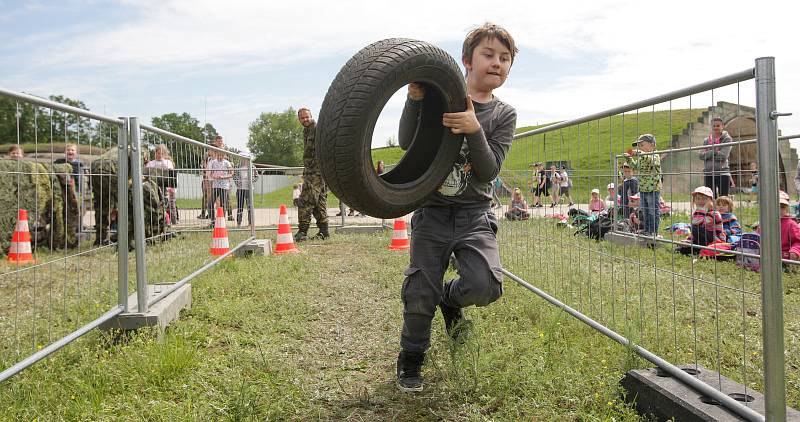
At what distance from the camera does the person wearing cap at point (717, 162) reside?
253 centimetres

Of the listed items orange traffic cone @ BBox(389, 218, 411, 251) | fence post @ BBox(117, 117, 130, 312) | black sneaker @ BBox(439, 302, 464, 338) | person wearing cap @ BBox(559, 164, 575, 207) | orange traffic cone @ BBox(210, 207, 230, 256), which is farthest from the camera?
orange traffic cone @ BBox(389, 218, 411, 251)

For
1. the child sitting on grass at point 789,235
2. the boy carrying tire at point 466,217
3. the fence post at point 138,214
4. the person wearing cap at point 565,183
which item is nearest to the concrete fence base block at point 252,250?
the fence post at point 138,214

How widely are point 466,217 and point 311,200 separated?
6628mm

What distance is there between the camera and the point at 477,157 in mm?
2900

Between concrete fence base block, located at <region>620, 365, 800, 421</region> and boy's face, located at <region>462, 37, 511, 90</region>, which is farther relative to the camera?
boy's face, located at <region>462, 37, 511, 90</region>

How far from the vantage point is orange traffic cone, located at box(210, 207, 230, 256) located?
21.1 ft

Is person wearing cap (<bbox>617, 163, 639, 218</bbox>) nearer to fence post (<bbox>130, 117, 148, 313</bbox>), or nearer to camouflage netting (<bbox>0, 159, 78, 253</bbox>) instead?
fence post (<bbox>130, 117, 148, 313</bbox>)

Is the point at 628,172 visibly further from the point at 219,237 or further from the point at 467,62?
the point at 219,237

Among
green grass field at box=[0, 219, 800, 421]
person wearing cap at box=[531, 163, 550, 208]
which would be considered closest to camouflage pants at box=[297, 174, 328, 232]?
green grass field at box=[0, 219, 800, 421]

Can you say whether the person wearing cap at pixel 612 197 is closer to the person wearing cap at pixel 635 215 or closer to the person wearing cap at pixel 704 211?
the person wearing cap at pixel 635 215

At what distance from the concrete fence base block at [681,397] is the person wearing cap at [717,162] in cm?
84

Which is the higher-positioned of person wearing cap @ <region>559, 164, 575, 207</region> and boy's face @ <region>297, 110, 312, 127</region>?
boy's face @ <region>297, 110, 312, 127</region>

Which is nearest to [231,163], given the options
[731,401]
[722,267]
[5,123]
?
[5,123]

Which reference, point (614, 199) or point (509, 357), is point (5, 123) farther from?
point (614, 199)
